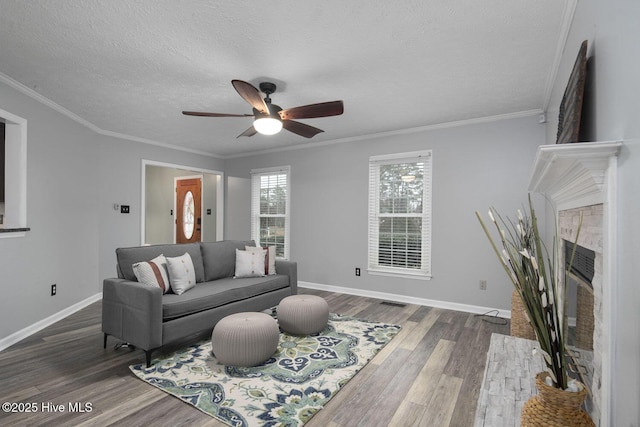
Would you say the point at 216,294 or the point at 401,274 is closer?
the point at 216,294

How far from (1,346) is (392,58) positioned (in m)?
4.23

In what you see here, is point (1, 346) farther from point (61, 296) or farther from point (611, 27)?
point (611, 27)

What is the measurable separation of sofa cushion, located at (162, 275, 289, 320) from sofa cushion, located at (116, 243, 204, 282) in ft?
0.83

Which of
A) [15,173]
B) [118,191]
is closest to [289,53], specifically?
[15,173]

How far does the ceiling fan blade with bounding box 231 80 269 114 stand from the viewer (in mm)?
2297

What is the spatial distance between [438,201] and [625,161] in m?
3.32

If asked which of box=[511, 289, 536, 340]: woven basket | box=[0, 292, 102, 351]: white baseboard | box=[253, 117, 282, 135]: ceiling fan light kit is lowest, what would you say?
box=[0, 292, 102, 351]: white baseboard

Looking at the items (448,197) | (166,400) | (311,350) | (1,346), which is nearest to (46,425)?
(166,400)

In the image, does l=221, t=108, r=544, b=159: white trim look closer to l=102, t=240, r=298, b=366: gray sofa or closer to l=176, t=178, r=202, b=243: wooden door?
l=176, t=178, r=202, b=243: wooden door

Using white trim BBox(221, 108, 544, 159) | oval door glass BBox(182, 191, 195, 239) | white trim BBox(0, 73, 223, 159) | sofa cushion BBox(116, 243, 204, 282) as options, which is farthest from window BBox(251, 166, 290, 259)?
oval door glass BBox(182, 191, 195, 239)

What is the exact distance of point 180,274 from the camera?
122 inches

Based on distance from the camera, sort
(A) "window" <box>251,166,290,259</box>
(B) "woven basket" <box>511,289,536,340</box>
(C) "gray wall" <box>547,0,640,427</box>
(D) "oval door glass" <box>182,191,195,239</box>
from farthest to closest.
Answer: (D) "oval door glass" <box>182,191,195,239</box>
(A) "window" <box>251,166,290,259</box>
(B) "woven basket" <box>511,289,536,340</box>
(C) "gray wall" <box>547,0,640,427</box>

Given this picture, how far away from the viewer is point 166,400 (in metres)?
2.11

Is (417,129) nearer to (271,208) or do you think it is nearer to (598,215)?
(271,208)
